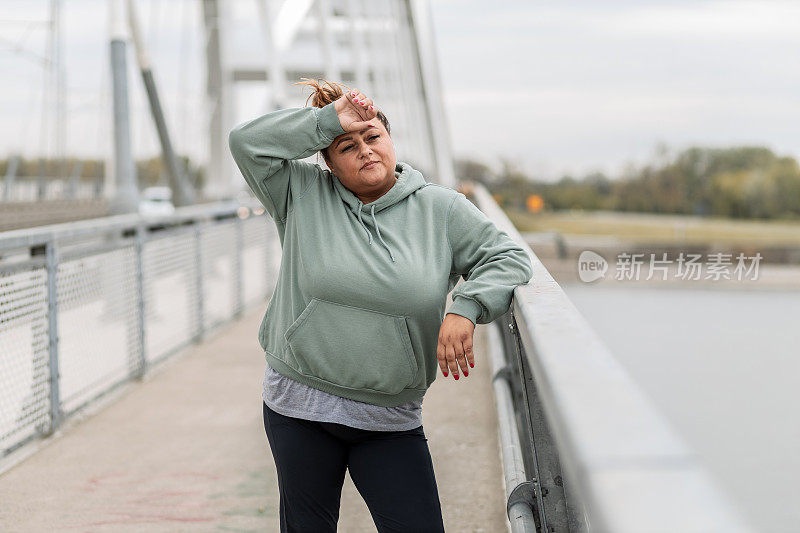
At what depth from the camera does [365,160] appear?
7.16 feet

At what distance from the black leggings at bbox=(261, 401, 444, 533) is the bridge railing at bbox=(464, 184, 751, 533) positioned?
1.09ft

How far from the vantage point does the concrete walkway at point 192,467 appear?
11.1 feet

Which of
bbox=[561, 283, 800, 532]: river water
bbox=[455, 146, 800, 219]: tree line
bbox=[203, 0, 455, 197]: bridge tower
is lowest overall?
bbox=[561, 283, 800, 532]: river water

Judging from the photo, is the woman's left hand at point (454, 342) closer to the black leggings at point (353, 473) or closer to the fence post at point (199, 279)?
the black leggings at point (353, 473)

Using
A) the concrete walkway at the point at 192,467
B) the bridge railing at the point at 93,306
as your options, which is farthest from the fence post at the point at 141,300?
the concrete walkway at the point at 192,467

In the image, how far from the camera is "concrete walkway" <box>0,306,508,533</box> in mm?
3398

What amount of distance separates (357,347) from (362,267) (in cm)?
18

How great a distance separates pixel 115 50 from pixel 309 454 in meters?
6.16

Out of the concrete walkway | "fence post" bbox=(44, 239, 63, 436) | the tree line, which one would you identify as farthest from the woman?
the tree line

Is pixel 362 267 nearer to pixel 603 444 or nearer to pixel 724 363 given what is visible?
pixel 603 444

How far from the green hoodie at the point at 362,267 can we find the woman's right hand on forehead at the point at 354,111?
2 cm

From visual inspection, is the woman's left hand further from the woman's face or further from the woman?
the woman's face

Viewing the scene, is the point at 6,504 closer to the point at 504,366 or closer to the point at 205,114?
the point at 504,366

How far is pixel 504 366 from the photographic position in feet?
13.8
